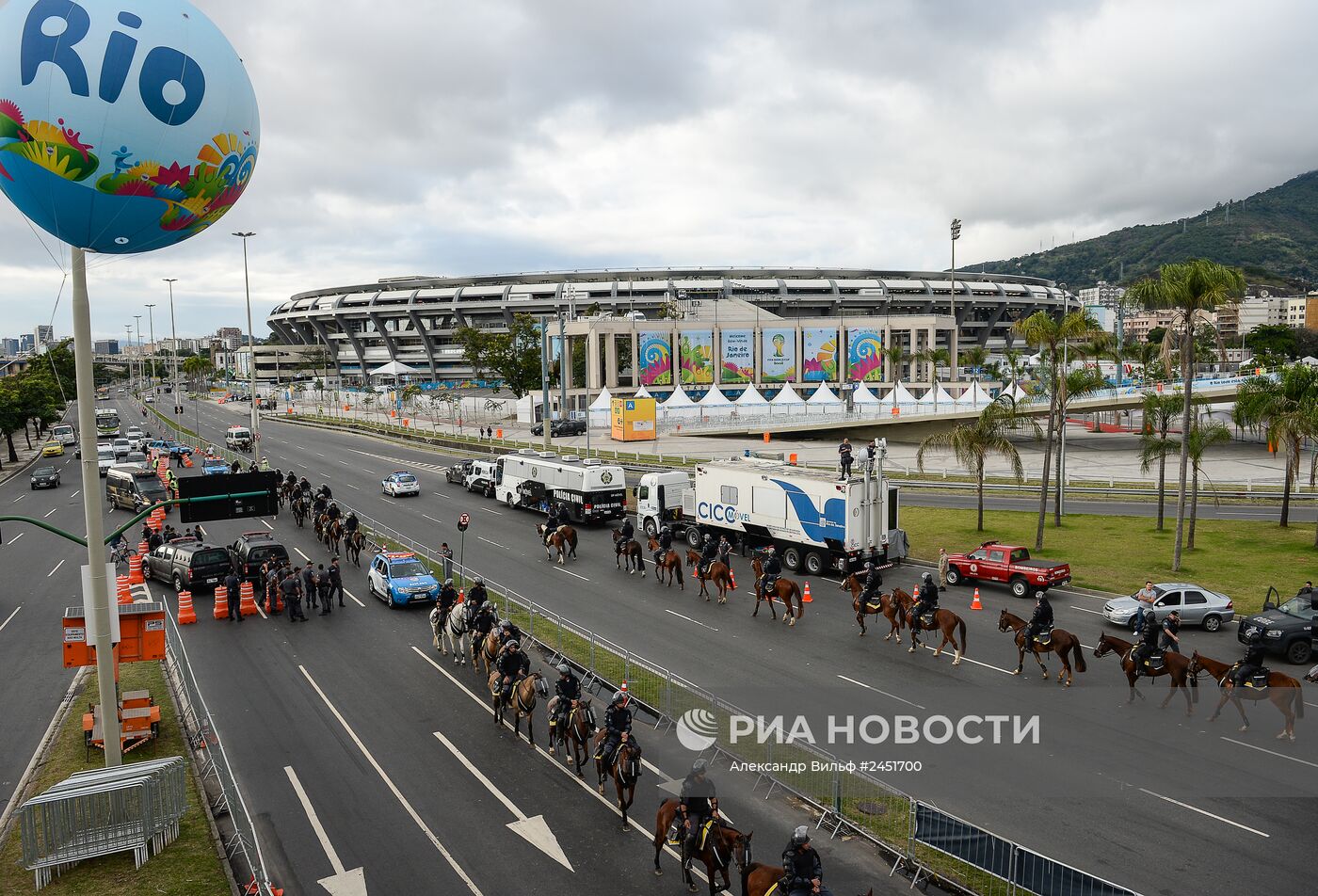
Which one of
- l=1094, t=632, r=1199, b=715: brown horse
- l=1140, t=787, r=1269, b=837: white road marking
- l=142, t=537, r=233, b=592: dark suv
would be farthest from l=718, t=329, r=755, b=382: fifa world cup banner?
l=1140, t=787, r=1269, b=837: white road marking

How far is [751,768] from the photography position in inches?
529

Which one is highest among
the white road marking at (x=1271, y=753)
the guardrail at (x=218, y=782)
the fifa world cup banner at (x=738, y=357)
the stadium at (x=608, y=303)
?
the stadium at (x=608, y=303)

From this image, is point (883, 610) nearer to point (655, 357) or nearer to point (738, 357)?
point (655, 357)

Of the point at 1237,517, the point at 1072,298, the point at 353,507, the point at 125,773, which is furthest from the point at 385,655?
the point at 1072,298

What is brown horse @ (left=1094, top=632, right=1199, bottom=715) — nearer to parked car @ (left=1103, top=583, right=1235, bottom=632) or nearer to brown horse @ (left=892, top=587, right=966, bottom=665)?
brown horse @ (left=892, top=587, right=966, bottom=665)

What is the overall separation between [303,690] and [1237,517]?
122 feet

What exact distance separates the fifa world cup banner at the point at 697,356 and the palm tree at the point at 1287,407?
68.5 metres

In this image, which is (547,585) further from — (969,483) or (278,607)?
(969,483)

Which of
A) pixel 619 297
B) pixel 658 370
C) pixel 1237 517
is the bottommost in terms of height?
pixel 1237 517

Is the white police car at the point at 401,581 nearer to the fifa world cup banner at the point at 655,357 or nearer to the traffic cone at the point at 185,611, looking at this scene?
the traffic cone at the point at 185,611

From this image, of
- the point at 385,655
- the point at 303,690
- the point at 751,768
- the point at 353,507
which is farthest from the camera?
the point at 353,507

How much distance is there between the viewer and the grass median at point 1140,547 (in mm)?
25641

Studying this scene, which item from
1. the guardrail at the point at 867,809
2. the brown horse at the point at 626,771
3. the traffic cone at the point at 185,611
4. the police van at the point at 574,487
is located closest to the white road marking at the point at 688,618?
the guardrail at the point at 867,809

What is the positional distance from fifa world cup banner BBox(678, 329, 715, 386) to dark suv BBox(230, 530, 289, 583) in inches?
2891
